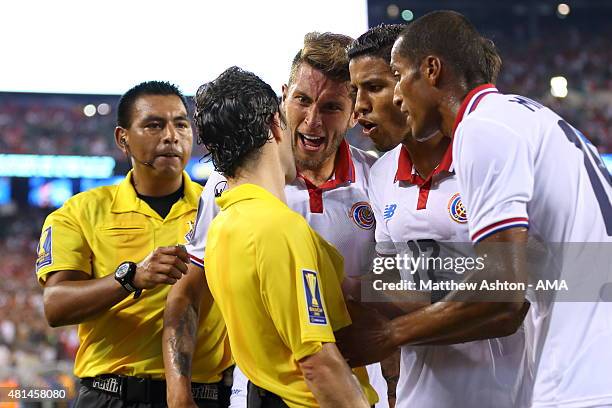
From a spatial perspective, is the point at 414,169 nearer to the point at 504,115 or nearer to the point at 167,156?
the point at 504,115

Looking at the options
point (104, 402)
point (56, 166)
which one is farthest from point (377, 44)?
point (56, 166)

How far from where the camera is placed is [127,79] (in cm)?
858

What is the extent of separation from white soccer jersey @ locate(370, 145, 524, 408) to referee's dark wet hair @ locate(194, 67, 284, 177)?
675mm

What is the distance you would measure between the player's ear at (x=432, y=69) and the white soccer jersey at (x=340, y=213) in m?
0.91

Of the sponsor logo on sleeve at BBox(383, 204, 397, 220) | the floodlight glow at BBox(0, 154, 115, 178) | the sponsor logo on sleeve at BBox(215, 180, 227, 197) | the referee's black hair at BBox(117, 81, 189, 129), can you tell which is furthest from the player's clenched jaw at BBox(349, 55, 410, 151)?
the floodlight glow at BBox(0, 154, 115, 178)

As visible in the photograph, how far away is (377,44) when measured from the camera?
2842 mm

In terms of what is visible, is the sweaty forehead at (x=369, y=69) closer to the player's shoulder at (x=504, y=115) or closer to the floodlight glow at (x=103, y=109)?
the player's shoulder at (x=504, y=115)

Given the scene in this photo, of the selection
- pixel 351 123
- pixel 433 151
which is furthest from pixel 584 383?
pixel 351 123

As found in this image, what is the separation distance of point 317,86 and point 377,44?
0.35 meters

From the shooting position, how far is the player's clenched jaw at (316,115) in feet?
10.1

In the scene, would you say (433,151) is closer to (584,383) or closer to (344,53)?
(344,53)

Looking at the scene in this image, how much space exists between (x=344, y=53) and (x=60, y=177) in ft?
44.0

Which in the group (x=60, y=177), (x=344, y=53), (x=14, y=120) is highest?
(x=344, y=53)

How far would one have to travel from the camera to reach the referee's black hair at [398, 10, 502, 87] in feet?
7.20
